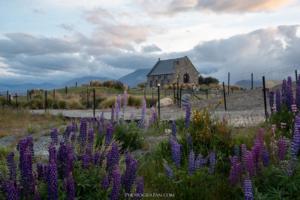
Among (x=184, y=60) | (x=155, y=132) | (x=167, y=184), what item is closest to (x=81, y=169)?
(x=167, y=184)

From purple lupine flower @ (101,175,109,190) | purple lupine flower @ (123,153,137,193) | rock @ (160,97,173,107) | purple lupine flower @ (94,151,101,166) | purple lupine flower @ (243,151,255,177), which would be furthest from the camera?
rock @ (160,97,173,107)

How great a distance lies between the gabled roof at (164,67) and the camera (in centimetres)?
7762

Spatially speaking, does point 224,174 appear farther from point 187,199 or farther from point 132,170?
point 132,170

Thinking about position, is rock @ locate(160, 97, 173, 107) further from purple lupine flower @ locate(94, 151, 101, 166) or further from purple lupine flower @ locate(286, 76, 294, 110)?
purple lupine flower @ locate(94, 151, 101, 166)

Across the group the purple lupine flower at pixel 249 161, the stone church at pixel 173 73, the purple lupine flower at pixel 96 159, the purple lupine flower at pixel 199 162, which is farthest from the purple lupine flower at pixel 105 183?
the stone church at pixel 173 73

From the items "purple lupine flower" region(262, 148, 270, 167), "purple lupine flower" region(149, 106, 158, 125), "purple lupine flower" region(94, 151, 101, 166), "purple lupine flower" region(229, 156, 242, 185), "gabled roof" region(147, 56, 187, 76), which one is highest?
"gabled roof" region(147, 56, 187, 76)

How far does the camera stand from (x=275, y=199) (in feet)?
15.3

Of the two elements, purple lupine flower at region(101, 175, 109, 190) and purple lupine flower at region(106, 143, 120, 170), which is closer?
purple lupine flower at region(101, 175, 109, 190)

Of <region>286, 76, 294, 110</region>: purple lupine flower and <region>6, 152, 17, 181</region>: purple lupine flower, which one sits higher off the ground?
<region>286, 76, 294, 110</region>: purple lupine flower

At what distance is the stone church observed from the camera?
76875 millimetres

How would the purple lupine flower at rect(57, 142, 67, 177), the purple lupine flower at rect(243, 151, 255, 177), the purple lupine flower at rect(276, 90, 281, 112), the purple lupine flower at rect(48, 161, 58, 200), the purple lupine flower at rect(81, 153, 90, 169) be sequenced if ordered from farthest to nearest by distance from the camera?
the purple lupine flower at rect(276, 90, 281, 112)
the purple lupine flower at rect(243, 151, 255, 177)
the purple lupine flower at rect(81, 153, 90, 169)
the purple lupine flower at rect(57, 142, 67, 177)
the purple lupine flower at rect(48, 161, 58, 200)

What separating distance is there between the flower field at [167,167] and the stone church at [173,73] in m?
68.6

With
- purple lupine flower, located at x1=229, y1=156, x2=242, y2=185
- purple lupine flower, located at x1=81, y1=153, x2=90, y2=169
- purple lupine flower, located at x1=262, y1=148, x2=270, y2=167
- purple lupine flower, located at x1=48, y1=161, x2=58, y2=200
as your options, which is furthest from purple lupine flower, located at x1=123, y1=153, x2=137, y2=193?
purple lupine flower, located at x1=262, y1=148, x2=270, y2=167

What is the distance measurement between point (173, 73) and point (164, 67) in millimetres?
4108
